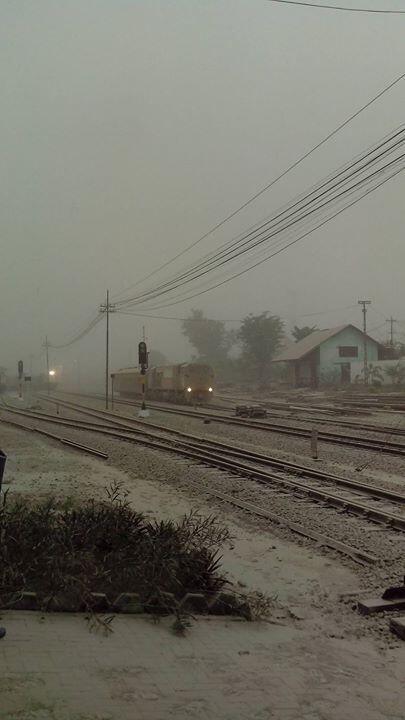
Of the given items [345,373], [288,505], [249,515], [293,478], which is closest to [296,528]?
[249,515]

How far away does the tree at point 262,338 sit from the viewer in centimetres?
7256

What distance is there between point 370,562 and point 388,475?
6548 mm

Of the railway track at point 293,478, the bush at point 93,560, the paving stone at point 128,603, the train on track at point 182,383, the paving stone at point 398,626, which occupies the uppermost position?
the train on track at point 182,383

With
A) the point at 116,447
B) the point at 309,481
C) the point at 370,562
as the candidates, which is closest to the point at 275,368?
the point at 116,447

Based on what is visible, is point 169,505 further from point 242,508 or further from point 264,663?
point 264,663

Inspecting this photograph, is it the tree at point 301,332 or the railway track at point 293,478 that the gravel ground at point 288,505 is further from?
the tree at point 301,332

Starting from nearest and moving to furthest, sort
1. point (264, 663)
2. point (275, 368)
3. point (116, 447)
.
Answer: point (264, 663), point (116, 447), point (275, 368)

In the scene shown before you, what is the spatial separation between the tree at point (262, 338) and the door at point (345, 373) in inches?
488

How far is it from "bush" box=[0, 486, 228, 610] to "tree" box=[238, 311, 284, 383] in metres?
66.7

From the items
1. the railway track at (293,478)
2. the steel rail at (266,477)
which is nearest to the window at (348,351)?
the railway track at (293,478)

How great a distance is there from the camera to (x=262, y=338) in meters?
72.4

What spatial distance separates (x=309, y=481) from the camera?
12164 millimetres

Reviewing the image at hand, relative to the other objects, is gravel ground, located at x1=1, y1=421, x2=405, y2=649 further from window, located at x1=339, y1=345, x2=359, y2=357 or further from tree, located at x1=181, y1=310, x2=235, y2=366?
tree, located at x1=181, y1=310, x2=235, y2=366

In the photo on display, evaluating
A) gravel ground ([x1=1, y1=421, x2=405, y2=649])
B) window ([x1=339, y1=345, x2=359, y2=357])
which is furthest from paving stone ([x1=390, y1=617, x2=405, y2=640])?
window ([x1=339, y1=345, x2=359, y2=357])
